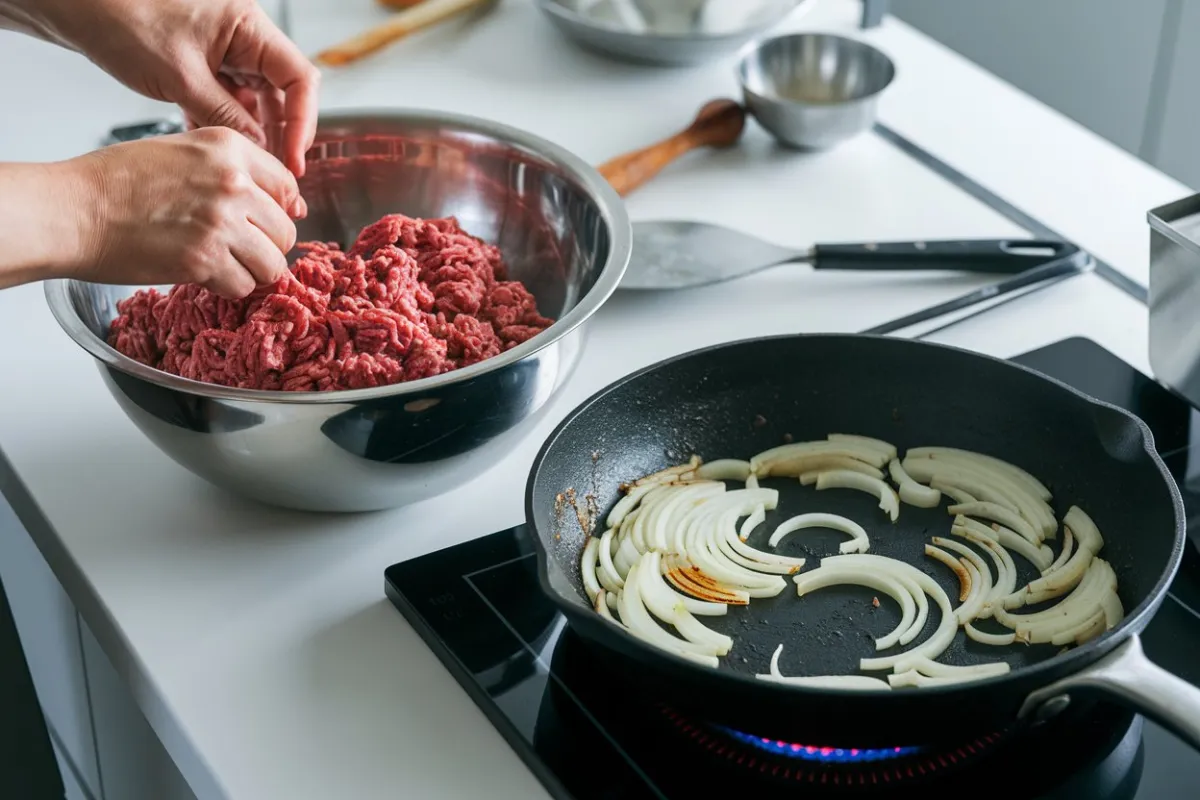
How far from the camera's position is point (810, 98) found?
1629mm

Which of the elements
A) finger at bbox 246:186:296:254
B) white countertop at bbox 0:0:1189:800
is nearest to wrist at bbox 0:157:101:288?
finger at bbox 246:186:296:254

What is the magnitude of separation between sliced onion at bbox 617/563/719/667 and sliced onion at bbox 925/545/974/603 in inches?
7.3

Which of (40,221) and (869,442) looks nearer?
(40,221)

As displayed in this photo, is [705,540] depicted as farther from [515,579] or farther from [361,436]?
[361,436]

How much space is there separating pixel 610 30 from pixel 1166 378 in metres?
0.84

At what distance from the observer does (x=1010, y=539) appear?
97 cm

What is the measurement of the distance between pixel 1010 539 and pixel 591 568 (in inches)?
11.7

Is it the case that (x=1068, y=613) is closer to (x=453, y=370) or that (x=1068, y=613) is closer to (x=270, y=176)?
(x=453, y=370)

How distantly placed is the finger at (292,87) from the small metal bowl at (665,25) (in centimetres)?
59

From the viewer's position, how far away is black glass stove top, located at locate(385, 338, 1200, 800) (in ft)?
2.60

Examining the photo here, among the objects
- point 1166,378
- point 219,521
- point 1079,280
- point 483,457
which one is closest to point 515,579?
point 483,457

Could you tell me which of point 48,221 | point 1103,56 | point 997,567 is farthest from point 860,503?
point 1103,56

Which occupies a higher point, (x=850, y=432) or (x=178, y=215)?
(x=178, y=215)

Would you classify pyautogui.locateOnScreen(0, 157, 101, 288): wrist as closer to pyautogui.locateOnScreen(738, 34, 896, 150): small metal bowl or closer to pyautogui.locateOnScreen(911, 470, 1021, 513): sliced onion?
pyautogui.locateOnScreen(911, 470, 1021, 513): sliced onion
